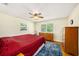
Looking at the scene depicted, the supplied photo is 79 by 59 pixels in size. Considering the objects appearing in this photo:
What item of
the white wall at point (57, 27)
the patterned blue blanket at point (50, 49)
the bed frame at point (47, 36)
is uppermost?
the white wall at point (57, 27)

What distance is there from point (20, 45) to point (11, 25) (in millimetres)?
289

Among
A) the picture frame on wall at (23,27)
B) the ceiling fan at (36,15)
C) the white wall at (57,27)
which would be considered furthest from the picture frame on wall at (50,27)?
the picture frame on wall at (23,27)

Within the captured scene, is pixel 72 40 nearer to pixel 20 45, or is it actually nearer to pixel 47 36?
pixel 47 36

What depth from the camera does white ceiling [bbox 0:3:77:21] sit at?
1110 millimetres

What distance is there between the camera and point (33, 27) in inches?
50.3

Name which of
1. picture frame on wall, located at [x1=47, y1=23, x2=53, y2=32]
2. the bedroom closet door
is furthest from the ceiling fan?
the bedroom closet door

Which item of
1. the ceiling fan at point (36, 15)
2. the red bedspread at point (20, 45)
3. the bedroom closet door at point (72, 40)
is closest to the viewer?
the red bedspread at point (20, 45)

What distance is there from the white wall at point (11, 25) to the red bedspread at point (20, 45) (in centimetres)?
7

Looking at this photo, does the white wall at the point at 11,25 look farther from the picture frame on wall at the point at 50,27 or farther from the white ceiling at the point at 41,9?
the picture frame on wall at the point at 50,27

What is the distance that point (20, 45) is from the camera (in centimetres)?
112

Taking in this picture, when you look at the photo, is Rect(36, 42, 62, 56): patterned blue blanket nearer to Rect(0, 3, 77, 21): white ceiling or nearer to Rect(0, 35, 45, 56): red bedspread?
Rect(0, 35, 45, 56): red bedspread

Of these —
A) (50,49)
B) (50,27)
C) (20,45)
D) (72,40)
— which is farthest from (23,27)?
(72,40)

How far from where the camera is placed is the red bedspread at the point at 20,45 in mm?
1010

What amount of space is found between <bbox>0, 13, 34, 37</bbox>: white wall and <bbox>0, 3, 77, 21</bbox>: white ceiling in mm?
55
